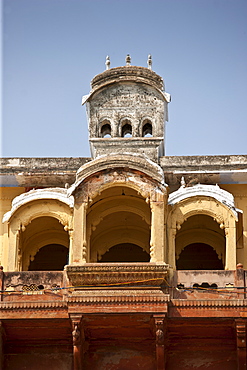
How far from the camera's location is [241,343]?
20594 millimetres

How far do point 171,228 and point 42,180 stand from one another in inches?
122

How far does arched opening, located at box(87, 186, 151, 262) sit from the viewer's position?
2248 cm

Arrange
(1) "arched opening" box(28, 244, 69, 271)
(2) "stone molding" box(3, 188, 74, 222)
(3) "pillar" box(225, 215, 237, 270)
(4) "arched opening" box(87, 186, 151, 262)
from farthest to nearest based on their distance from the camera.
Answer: (1) "arched opening" box(28, 244, 69, 271) < (4) "arched opening" box(87, 186, 151, 262) < (2) "stone molding" box(3, 188, 74, 222) < (3) "pillar" box(225, 215, 237, 270)

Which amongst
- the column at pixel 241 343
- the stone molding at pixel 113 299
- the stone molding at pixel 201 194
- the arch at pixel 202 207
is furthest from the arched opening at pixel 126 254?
the column at pixel 241 343

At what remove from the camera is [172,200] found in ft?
72.7

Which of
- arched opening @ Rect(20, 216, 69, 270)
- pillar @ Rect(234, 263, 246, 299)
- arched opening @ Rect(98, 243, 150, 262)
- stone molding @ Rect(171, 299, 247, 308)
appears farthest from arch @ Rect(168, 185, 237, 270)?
arched opening @ Rect(20, 216, 69, 270)

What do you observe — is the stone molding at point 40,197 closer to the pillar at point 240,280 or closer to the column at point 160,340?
the column at point 160,340

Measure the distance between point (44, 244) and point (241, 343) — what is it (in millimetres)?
5166

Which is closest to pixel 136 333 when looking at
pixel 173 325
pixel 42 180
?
pixel 173 325

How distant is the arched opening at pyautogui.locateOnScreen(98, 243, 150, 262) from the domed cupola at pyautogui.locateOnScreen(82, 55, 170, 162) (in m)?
2.20

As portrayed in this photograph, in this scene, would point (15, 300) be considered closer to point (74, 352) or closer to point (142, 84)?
point (74, 352)

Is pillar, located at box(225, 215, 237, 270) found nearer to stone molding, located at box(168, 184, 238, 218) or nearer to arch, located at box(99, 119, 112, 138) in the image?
stone molding, located at box(168, 184, 238, 218)

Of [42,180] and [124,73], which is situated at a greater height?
[124,73]

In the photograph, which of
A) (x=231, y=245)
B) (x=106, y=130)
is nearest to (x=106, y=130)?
(x=106, y=130)
